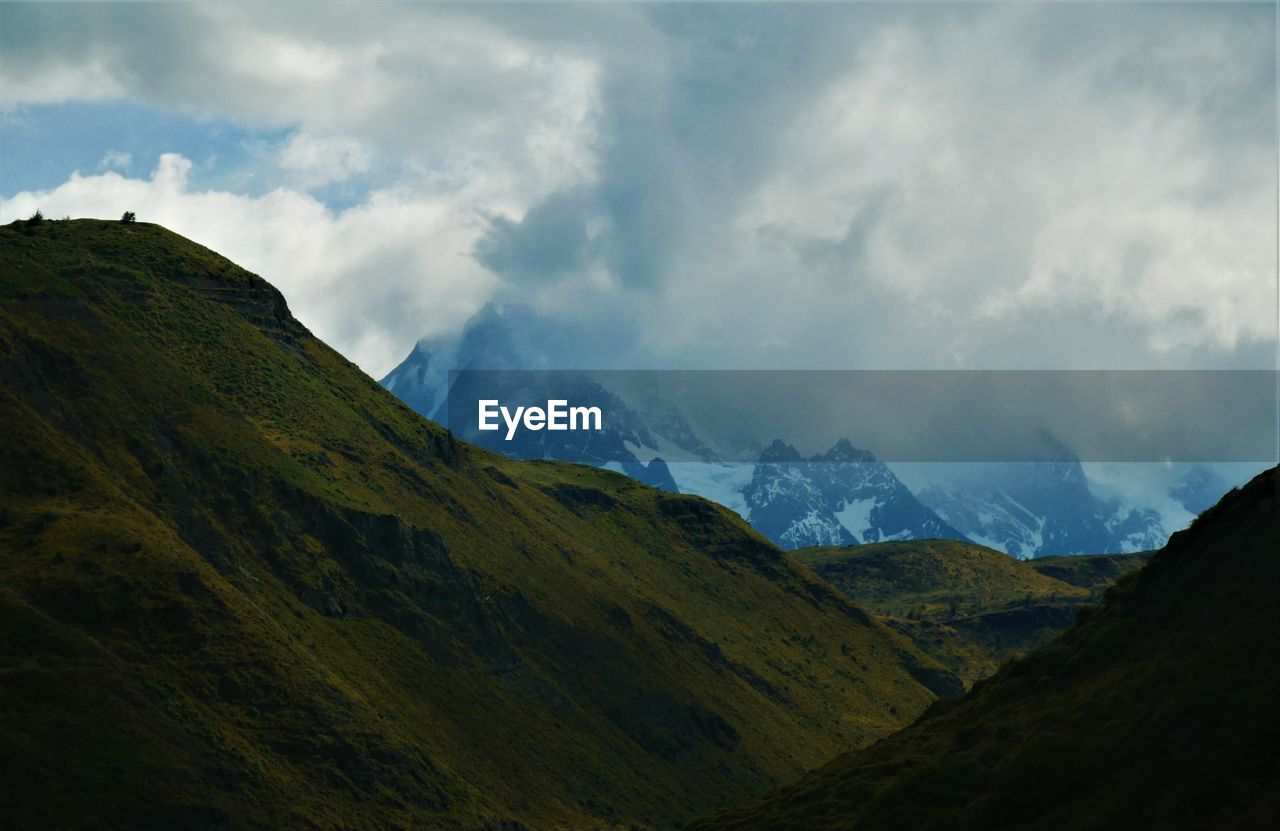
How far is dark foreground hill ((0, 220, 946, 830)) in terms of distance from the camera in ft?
373

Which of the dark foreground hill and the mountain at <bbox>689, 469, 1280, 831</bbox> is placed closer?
the mountain at <bbox>689, 469, 1280, 831</bbox>

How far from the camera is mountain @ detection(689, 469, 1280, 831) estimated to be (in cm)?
6469

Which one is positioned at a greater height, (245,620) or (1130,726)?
(245,620)

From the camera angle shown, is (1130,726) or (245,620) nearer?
(1130,726)

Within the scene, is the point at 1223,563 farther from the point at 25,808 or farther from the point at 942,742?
the point at 25,808

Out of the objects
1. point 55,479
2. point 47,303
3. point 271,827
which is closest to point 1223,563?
point 271,827

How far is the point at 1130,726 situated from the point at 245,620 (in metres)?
83.4

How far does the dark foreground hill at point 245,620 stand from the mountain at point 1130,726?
159ft

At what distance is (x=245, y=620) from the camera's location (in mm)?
132500

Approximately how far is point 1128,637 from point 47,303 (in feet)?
376

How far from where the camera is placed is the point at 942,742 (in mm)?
83125

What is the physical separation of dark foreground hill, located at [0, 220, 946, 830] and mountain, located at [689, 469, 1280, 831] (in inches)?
1907

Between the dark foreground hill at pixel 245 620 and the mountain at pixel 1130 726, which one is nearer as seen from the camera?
the mountain at pixel 1130 726

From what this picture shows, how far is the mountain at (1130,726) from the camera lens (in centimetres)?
6469
